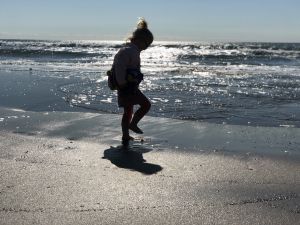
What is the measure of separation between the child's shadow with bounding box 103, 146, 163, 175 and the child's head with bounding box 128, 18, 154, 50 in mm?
1369

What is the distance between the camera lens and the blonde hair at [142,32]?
19.4ft

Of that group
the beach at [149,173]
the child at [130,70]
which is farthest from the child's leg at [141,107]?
the beach at [149,173]

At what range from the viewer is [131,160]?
4.92m

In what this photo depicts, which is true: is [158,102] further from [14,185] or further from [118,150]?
[14,185]

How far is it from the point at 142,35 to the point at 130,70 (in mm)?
457

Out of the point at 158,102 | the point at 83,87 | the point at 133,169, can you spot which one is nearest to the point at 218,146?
the point at 133,169

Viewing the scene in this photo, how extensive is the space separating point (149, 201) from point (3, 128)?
354 centimetres

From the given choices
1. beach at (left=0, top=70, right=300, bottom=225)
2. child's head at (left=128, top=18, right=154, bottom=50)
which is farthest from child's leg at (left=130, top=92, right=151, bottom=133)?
child's head at (left=128, top=18, right=154, bottom=50)

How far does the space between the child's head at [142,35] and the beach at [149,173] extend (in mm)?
1217

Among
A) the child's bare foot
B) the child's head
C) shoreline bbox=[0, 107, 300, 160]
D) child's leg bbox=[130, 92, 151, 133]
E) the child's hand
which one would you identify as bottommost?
shoreline bbox=[0, 107, 300, 160]

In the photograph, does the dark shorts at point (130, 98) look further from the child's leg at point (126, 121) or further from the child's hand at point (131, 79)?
the child's hand at point (131, 79)

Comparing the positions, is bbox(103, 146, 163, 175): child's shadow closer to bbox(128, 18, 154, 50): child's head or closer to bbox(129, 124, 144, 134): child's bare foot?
bbox(129, 124, 144, 134): child's bare foot

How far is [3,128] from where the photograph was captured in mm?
6457

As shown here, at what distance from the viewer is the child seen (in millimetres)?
5875
